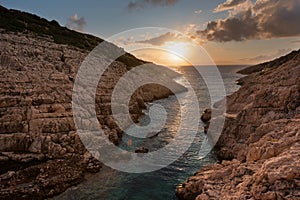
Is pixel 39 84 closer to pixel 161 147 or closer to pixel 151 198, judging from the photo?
pixel 161 147

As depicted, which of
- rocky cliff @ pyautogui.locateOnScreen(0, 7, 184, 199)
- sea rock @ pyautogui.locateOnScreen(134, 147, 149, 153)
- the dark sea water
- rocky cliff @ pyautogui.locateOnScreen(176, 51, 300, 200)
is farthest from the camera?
sea rock @ pyautogui.locateOnScreen(134, 147, 149, 153)

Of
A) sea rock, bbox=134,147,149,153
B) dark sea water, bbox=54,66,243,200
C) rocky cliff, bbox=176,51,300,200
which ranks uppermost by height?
rocky cliff, bbox=176,51,300,200

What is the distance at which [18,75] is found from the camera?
122 feet

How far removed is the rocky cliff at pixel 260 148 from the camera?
49.8ft

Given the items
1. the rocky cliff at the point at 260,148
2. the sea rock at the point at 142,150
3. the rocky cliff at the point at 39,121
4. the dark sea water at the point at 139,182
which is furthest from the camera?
the sea rock at the point at 142,150

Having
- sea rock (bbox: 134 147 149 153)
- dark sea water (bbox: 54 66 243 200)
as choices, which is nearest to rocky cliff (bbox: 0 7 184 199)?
dark sea water (bbox: 54 66 243 200)

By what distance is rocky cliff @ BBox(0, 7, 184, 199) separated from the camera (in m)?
25.0

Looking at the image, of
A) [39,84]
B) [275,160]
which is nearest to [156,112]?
[39,84]

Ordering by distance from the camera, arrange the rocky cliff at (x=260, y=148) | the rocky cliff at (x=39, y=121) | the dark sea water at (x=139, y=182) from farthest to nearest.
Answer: the rocky cliff at (x=39, y=121) → the dark sea water at (x=139, y=182) → the rocky cliff at (x=260, y=148)

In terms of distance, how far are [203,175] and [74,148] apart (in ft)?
55.5

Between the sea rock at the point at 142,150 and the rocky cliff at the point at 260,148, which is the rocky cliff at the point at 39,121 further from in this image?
the rocky cliff at the point at 260,148

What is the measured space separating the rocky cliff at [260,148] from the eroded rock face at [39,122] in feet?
44.5

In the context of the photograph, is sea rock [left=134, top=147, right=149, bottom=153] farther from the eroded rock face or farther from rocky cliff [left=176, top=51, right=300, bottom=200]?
rocky cliff [left=176, top=51, right=300, bottom=200]

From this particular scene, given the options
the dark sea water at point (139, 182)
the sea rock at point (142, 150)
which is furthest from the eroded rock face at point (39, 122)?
the sea rock at point (142, 150)
